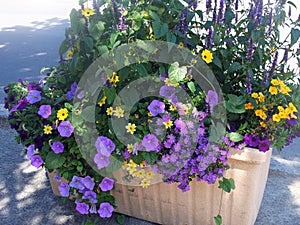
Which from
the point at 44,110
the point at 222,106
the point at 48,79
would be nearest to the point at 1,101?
the point at 48,79

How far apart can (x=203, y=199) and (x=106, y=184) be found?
0.51 meters

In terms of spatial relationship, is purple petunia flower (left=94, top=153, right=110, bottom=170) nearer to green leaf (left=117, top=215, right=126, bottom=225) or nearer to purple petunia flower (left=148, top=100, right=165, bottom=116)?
purple petunia flower (left=148, top=100, right=165, bottom=116)

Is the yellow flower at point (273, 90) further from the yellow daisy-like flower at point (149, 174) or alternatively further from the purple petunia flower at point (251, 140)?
the yellow daisy-like flower at point (149, 174)

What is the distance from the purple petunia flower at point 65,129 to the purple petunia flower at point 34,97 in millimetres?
277

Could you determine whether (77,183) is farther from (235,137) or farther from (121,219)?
(235,137)

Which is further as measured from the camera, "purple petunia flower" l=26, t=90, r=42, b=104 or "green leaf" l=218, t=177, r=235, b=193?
"purple petunia flower" l=26, t=90, r=42, b=104

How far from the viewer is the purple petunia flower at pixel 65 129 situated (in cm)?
187

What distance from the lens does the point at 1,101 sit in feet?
13.8

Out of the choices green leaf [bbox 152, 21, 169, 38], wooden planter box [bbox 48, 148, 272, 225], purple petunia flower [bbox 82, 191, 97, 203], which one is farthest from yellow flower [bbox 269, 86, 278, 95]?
purple petunia flower [bbox 82, 191, 97, 203]

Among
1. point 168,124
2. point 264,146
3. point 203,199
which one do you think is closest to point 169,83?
Answer: point 168,124

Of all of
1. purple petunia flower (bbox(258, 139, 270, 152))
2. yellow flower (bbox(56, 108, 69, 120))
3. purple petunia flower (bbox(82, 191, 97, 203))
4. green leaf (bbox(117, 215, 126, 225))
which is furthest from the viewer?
green leaf (bbox(117, 215, 126, 225))

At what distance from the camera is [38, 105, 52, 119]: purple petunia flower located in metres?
1.96

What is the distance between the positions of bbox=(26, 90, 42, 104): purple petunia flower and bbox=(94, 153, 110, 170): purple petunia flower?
0.48 m

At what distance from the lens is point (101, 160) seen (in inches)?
73.8
